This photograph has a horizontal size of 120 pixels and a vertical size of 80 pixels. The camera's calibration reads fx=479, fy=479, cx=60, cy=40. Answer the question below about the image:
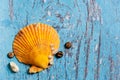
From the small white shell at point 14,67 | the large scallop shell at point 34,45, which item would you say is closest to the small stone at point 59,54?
the large scallop shell at point 34,45

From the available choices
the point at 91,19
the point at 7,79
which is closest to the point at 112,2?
the point at 91,19

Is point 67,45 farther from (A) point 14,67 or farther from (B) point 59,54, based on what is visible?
(A) point 14,67

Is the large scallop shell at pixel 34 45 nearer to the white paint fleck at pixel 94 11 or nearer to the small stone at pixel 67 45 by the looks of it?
the small stone at pixel 67 45

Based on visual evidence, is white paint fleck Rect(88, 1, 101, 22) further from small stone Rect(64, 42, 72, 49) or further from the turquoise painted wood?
small stone Rect(64, 42, 72, 49)

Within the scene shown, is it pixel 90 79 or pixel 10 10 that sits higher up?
pixel 10 10

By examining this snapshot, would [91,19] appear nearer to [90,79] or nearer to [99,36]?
[99,36]

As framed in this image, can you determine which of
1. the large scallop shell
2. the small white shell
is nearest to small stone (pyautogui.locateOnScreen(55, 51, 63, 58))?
the large scallop shell
